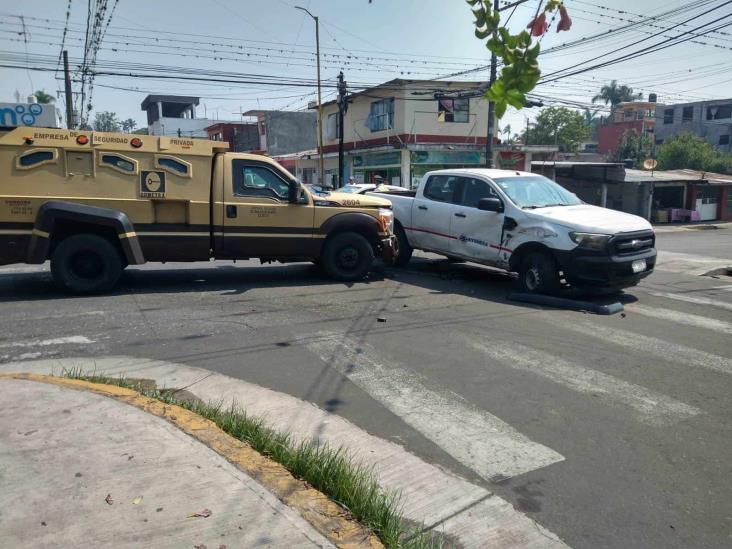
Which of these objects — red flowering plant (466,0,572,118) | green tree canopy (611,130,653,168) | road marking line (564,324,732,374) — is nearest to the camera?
red flowering plant (466,0,572,118)

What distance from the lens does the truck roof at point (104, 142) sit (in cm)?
845

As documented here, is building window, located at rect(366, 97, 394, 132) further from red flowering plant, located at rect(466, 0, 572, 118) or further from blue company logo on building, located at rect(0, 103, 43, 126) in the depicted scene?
red flowering plant, located at rect(466, 0, 572, 118)

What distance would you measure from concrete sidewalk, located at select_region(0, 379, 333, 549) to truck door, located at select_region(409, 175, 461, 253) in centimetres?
753

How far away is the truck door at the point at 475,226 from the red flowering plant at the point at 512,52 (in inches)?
287

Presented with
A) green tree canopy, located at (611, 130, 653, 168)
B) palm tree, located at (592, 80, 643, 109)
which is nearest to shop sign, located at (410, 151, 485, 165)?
green tree canopy, located at (611, 130, 653, 168)

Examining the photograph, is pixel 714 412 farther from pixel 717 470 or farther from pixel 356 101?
pixel 356 101

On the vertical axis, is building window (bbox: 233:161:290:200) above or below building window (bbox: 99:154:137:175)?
below

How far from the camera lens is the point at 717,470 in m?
4.02

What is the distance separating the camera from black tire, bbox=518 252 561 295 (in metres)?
9.11

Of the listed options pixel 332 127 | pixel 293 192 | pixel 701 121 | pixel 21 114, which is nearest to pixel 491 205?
pixel 293 192

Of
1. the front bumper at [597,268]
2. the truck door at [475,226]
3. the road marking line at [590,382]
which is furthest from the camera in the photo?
the truck door at [475,226]

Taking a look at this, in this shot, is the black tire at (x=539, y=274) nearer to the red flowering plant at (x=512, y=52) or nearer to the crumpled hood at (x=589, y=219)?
the crumpled hood at (x=589, y=219)

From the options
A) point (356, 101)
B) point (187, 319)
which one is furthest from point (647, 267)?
point (356, 101)

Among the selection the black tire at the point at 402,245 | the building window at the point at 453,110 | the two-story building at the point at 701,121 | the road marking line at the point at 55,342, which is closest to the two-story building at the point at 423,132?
the building window at the point at 453,110
